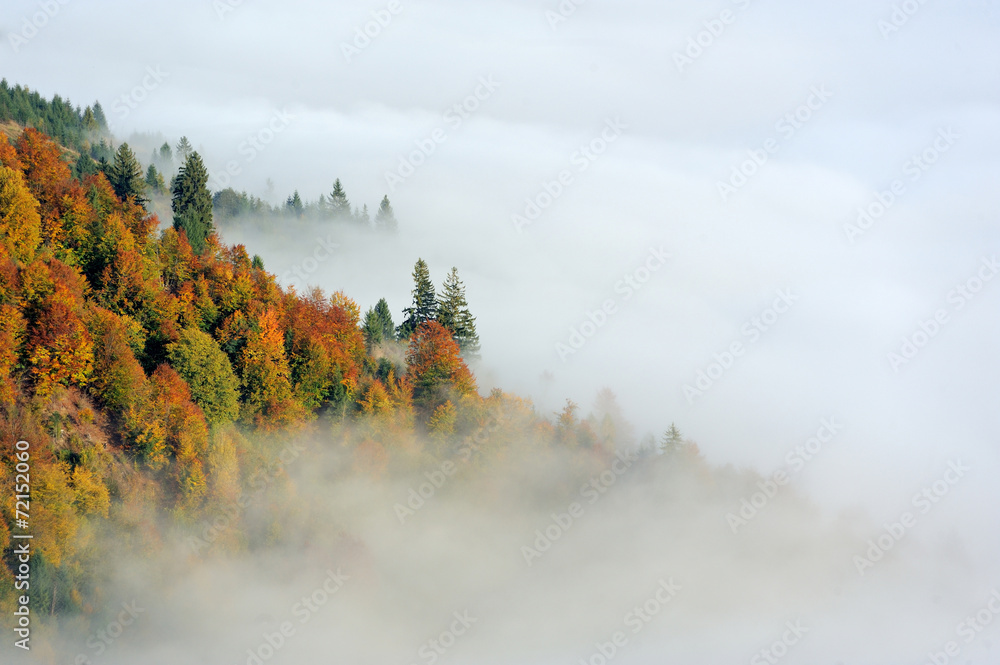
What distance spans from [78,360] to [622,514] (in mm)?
76030

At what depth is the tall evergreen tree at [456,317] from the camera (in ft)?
318

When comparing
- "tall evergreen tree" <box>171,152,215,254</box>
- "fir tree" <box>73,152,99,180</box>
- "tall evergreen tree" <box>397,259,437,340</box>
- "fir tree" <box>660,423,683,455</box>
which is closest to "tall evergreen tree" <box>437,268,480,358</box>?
"tall evergreen tree" <box>397,259,437,340</box>

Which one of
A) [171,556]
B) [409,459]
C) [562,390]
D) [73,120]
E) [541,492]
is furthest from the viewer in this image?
[562,390]

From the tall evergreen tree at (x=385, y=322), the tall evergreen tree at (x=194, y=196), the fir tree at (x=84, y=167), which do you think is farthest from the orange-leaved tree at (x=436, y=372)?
the fir tree at (x=84, y=167)

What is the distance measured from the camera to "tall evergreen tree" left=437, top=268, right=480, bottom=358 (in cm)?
9706

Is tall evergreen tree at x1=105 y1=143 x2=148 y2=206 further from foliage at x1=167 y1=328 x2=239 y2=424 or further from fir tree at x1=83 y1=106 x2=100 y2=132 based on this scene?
fir tree at x1=83 y1=106 x2=100 y2=132

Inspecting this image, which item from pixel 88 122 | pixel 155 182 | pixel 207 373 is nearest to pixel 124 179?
pixel 207 373

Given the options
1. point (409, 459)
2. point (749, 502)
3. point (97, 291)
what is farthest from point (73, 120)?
point (749, 502)

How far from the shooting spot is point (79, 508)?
62.6 m

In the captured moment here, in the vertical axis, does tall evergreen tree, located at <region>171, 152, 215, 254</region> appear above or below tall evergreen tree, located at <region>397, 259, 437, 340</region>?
above

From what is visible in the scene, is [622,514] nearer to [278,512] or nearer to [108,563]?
[278,512]

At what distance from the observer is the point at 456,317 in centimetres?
9731

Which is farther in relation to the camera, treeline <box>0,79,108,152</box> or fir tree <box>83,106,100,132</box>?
fir tree <box>83,106,100,132</box>

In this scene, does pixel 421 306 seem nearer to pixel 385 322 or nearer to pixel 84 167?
pixel 385 322
